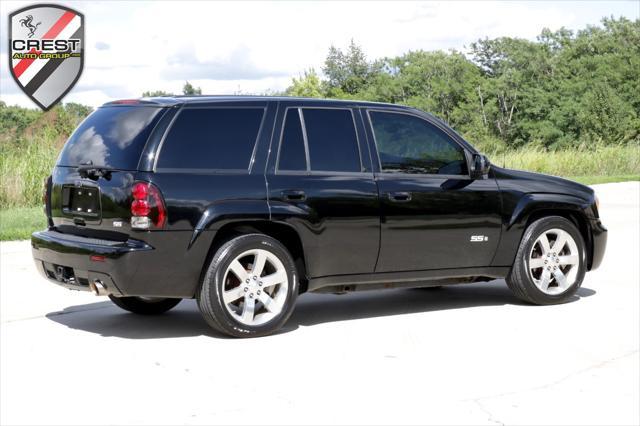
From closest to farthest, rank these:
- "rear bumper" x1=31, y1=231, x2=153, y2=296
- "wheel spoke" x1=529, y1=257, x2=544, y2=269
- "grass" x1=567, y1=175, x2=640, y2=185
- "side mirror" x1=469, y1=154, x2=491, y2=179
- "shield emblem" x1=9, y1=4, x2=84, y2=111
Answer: "rear bumper" x1=31, y1=231, x2=153, y2=296 < "side mirror" x1=469, y1=154, x2=491, y2=179 < "wheel spoke" x1=529, y1=257, x2=544, y2=269 < "shield emblem" x1=9, y1=4, x2=84, y2=111 < "grass" x1=567, y1=175, x2=640, y2=185

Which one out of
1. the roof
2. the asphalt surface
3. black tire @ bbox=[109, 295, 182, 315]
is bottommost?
the asphalt surface

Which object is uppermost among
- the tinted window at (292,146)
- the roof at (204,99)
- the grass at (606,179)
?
the roof at (204,99)

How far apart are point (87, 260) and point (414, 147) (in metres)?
2.87

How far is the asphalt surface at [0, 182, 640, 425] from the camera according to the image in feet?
19.8

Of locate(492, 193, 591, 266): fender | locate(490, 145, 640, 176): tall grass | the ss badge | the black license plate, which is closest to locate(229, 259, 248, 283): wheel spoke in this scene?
the black license plate

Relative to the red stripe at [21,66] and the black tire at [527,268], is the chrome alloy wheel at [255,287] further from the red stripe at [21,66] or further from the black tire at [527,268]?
the red stripe at [21,66]

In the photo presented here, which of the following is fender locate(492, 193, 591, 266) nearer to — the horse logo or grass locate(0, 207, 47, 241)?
grass locate(0, 207, 47, 241)

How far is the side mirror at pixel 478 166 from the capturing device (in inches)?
357

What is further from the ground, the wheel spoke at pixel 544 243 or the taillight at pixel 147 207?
the taillight at pixel 147 207

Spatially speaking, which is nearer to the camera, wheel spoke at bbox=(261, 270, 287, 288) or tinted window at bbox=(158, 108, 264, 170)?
tinted window at bbox=(158, 108, 264, 170)

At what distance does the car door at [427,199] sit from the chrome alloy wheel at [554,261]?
1.63ft

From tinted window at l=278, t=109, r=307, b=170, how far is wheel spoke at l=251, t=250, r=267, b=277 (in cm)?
69

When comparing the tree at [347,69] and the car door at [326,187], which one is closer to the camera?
the car door at [326,187]

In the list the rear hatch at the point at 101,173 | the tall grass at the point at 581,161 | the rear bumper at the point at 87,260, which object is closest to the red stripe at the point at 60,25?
the tall grass at the point at 581,161
